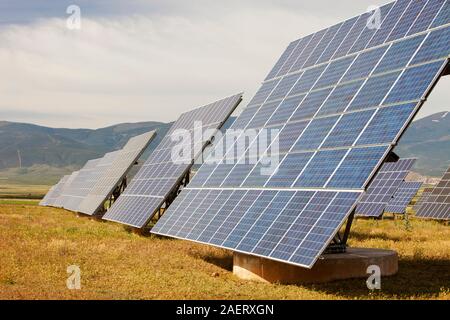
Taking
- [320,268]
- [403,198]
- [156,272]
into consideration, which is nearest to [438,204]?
[403,198]

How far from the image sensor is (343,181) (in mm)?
Answer: 16375

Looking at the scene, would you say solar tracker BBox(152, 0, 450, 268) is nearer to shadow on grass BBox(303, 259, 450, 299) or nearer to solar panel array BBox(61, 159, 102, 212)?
shadow on grass BBox(303, 259, 450, 299)

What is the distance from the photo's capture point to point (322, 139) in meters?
19.1

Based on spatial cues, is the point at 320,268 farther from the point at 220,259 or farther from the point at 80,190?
the point at 80,190

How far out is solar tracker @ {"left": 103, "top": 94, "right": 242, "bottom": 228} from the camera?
99.4 feet

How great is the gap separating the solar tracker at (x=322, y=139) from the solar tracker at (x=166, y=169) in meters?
4.47

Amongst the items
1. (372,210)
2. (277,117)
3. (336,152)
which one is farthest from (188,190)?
(372,210)

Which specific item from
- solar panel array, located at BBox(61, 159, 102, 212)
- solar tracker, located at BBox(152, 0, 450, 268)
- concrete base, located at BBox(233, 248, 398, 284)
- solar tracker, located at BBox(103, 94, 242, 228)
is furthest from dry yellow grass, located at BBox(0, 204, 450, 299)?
solar panel array, located at BBox(61, 159, 102, 212)

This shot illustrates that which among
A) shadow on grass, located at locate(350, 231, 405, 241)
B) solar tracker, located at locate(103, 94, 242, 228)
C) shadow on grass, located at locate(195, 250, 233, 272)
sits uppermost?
solar tracker, located at locate(103, 94, 242, 228)

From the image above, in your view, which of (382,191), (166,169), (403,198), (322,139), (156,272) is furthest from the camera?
(403,198)

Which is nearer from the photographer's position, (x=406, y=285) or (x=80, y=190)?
(x=406, y=285)

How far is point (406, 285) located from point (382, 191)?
109ft

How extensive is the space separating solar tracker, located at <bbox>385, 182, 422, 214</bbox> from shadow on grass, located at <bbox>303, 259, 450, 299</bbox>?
3455 centimetres

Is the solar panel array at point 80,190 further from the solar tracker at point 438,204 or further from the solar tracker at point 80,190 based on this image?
the solar tracker at point 438,204
